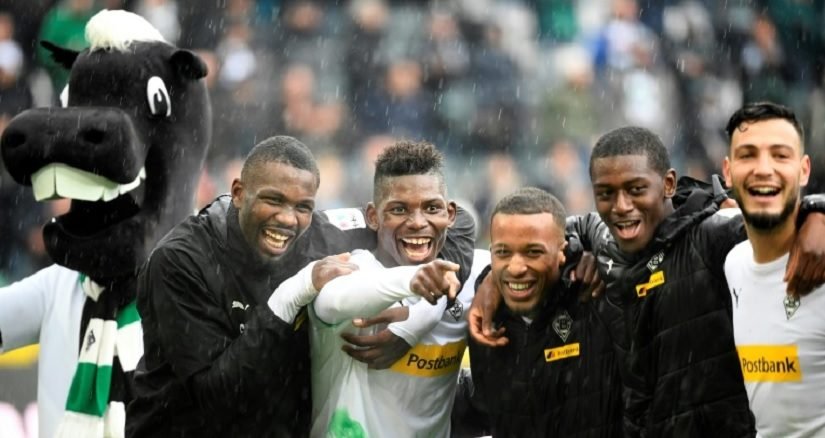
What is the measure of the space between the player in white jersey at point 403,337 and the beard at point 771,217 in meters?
1.02

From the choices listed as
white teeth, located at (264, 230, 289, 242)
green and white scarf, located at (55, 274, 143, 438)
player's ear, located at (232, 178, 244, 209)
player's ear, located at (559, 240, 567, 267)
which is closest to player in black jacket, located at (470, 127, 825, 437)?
player's ear, located at (559, 240, 567, 267)

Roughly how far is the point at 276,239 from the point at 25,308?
4.80 feet

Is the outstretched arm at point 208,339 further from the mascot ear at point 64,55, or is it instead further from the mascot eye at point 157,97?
the mascot ear at point 64,55

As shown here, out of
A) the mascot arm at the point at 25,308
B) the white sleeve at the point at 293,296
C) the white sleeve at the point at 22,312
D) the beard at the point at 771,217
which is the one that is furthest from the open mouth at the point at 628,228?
the white sleeve at the point at 22,312

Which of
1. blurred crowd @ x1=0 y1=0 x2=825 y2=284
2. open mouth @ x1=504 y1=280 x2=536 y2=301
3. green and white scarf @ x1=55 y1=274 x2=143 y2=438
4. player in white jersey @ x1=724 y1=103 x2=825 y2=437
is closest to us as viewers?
player in white jersey @ x1=724 y1=103 x2=825 y2=437

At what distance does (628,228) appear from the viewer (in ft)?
13.2

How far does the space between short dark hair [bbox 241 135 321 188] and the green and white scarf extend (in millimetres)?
1058

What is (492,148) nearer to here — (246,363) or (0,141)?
(0,141)

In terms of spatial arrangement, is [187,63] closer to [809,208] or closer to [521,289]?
[521,289]

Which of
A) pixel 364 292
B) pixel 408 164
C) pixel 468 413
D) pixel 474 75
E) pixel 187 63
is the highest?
pixel 474 75

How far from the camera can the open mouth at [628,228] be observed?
4.01 m

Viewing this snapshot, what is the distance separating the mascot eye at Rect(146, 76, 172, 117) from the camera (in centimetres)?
532

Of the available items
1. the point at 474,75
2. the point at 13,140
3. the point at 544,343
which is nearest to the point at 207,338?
the point at 544,343

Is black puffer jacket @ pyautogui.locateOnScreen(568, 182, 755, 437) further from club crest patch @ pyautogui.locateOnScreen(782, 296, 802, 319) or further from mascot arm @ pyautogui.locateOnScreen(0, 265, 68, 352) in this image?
mascot arm @ pyautogui.locateOnScreen(0, 265, 68, 352)
